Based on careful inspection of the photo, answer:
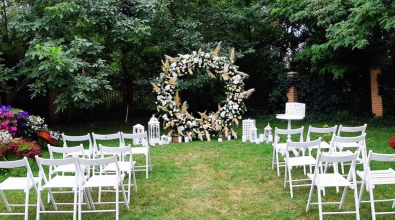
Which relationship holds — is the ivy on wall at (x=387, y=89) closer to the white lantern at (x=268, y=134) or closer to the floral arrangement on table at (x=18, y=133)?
the white lantern at (x=268, y=134)

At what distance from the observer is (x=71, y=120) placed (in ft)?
48.0

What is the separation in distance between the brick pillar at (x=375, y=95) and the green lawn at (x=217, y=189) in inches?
175

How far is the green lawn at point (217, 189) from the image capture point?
483cm

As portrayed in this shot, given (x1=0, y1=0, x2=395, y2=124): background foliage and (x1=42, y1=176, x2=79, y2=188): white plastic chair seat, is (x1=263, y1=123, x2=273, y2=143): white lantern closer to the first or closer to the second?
(x1=0, y1=0, x2=395, y2=124): background foliage

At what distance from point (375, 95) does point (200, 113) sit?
22.9ft

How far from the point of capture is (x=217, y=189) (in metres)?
5.84

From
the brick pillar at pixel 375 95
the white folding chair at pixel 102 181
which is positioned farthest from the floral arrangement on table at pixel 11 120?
the brick pillar at pixel 375 95

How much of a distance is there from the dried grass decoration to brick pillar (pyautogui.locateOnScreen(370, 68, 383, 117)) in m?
5.69

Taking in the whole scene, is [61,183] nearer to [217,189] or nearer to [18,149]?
[217,189]

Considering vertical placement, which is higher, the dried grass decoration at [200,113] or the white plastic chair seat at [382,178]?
the dried grass decoration at [200,113]

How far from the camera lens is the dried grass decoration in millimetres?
10008

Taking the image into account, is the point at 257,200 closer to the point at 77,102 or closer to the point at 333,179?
the point at 333,179

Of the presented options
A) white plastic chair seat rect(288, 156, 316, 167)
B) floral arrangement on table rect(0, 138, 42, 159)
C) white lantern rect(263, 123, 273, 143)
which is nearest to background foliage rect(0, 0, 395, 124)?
floral arrangement on table rect(0, 138, 42, 159)

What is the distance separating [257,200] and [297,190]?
79cm
